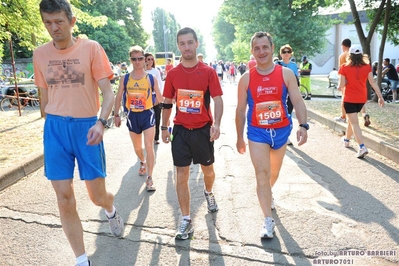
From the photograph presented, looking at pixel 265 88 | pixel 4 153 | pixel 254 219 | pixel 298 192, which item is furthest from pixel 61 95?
pixel 4 153

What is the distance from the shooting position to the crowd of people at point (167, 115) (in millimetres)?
2984

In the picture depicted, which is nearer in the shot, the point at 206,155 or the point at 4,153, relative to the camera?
the point at 206,155

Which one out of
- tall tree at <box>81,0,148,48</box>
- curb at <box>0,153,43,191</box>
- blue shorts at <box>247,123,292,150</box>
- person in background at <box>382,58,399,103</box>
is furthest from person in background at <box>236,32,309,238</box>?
→ tall tree at <box>81,0,148,48</box>

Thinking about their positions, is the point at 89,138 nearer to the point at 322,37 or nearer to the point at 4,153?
the point at 4,153

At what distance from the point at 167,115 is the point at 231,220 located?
138 cm

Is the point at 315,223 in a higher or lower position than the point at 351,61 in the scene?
lower

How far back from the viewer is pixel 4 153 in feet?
23.4

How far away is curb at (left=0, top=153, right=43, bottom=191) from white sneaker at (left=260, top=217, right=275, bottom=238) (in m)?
3.98

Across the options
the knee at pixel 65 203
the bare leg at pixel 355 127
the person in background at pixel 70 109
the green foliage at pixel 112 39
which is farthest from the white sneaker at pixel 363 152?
the green foliage at pixel 112 39

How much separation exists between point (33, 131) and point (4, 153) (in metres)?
2.64

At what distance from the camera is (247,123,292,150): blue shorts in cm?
370

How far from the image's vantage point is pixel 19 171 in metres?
6.00

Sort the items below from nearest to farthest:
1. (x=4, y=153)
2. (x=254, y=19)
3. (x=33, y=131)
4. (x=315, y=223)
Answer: (x=315, y=223)
(x=4, y=153)
(x=33, y=131)
(x=254, y=19)

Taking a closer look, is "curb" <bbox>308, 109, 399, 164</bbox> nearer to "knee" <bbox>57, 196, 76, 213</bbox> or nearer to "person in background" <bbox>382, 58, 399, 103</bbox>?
"knee" <bbox>57, 196, 76, 213</bbox>
